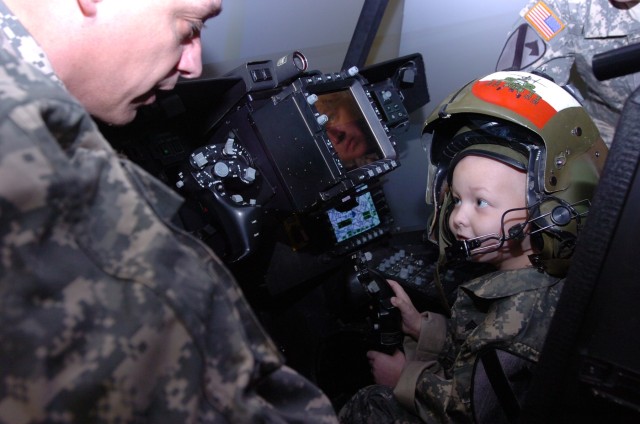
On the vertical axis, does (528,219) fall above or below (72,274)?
below

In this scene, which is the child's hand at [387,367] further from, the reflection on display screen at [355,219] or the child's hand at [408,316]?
the reflection on display screen at [355,219]

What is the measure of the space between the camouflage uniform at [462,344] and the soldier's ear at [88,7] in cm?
112

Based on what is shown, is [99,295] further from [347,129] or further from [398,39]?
[398,39]

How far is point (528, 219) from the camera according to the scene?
4.50 feet

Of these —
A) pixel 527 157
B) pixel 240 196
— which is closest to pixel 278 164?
pixel 240 196

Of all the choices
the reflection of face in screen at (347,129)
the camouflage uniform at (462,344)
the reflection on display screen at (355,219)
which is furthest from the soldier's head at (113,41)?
the reflection on display screen at (355,219)

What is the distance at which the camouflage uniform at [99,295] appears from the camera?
0.41 metres

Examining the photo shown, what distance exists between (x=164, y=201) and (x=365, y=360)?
1.78m

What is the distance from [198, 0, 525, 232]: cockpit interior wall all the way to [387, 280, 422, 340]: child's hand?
69cm

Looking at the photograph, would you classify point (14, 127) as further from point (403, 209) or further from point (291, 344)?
point (403, 209)

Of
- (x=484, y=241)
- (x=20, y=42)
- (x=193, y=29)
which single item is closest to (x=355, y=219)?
(x=484, y=241)

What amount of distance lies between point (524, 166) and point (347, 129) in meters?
0.67

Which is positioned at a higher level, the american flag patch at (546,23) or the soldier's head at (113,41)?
the soldier's head at (113,41)

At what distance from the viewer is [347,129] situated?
1.78 m
